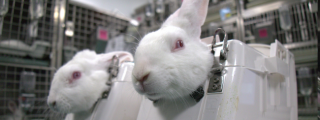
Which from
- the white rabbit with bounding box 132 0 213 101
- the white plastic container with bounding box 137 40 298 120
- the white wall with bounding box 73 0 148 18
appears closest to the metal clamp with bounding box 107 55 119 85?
the white plastic container with bounding box 137 40 298 120

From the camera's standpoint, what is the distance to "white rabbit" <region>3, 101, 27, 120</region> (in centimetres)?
201

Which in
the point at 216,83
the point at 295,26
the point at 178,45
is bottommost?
the point at 216,83

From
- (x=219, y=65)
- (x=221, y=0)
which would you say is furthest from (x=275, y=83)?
(x=221, y=0)

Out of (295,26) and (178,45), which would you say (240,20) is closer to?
(295,26)

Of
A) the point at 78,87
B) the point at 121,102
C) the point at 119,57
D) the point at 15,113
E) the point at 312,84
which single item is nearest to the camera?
the point at 121,102

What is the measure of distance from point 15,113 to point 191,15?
83.4 inches

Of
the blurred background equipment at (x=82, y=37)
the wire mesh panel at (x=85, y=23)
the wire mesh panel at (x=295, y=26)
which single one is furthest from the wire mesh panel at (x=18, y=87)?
the wire mesh panel at (x=295, y=26)

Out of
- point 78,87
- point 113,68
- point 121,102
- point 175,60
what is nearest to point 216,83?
point 175,60

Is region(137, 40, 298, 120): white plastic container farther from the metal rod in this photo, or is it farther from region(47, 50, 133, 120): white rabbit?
the metal rod

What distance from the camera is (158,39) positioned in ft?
2.37

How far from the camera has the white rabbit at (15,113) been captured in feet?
6.60

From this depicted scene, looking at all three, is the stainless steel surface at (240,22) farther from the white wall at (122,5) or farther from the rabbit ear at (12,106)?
the rabbit ear at (12,106)

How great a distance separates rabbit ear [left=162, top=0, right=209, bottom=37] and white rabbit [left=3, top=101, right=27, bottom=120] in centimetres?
196

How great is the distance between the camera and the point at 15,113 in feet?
6.71
